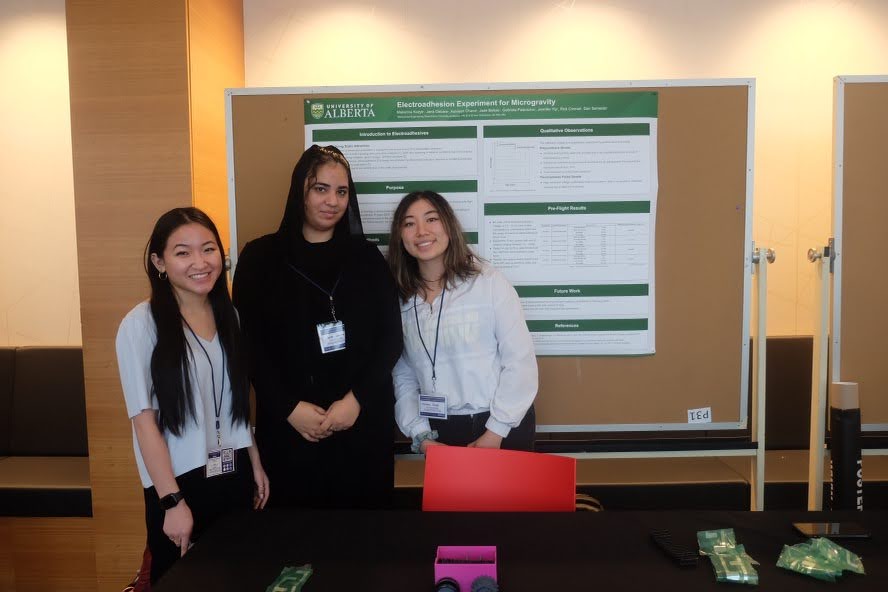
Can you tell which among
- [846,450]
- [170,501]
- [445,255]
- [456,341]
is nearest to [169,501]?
[170,501]

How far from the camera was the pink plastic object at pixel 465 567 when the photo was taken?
1.06 metres

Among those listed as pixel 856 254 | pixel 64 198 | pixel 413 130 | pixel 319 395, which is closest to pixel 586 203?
pixel 413 130

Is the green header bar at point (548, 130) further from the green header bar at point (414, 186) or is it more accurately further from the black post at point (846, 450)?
the black post at point (846, 450)

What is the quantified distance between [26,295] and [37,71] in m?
1.24

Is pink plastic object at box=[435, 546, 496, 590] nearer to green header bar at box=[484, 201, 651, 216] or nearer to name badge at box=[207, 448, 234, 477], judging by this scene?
name badge at box=[207, 448, 234, 477]

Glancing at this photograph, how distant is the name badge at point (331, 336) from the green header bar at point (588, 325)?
0.78 metres

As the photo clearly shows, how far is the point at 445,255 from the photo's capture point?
6.72 feet

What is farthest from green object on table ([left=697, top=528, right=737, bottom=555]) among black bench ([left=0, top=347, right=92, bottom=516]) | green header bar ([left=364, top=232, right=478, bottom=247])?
black bench ([left=0, top=347, right=92, bottom=516])

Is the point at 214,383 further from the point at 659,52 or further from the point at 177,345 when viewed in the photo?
the point at 659,52

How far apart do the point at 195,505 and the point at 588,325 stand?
1.48 m

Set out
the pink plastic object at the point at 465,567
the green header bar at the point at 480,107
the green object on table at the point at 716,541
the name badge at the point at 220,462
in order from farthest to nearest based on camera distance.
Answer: the green header bar at the point at 480,107
the name badge at the point at 220,462
the green object on table at the point at 716,541
the pink plastic object at the point at 465,567

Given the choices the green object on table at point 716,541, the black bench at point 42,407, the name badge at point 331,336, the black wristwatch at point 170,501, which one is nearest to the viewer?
the green object on table at point 716,541

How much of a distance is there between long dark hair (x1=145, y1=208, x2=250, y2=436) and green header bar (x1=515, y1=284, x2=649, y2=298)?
3.56ft

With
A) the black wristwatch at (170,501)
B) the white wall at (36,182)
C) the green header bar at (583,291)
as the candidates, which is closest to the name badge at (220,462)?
the black wristwatch at (170,501)
